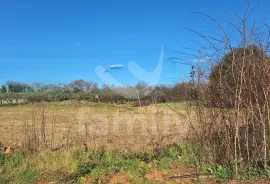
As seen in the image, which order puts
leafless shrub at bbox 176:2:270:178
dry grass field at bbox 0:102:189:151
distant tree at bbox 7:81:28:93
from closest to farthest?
leafless shrub at bbox 176:2:270:178 → dry grass field at bbox 0:102:189:151 → distant tree at bbox 7:81:28:93

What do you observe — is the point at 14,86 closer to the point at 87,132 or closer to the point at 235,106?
the point at 87,132

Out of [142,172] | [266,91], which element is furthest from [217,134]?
[142,172]

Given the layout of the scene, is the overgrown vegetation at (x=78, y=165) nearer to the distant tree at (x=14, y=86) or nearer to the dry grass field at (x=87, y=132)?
the dry grass field at (x=87, y=132)

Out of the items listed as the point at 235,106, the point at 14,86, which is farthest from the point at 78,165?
the point at 14,86

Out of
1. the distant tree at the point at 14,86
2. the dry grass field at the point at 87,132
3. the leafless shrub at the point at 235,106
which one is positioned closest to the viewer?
the leafless shrub at the point at 235,106

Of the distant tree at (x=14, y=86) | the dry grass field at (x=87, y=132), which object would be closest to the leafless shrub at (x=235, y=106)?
the dry grass field at (x=87, y=132)

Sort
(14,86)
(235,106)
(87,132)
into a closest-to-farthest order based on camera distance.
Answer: (235,106)
(87,132)
(14,86)

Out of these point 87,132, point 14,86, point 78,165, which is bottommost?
point 78,165

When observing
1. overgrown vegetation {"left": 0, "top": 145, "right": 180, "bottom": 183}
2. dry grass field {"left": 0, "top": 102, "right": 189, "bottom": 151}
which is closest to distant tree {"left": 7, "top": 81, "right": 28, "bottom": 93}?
dry grass field {"left": 0, "top": 102, "right": 189, "bottom": 151}

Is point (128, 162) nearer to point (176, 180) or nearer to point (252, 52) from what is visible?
point (176, 180)

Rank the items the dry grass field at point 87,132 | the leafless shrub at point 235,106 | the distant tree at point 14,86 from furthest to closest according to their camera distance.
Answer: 1. the distant tree at point 14,86
2. the dry grass field at point 87,132
3. the leafless shrub at point 235,106

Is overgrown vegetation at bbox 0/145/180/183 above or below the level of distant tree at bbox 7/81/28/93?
below

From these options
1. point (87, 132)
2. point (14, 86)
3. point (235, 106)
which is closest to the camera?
point (235, 106)

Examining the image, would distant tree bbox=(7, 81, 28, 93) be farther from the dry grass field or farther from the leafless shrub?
the leafless shrub
